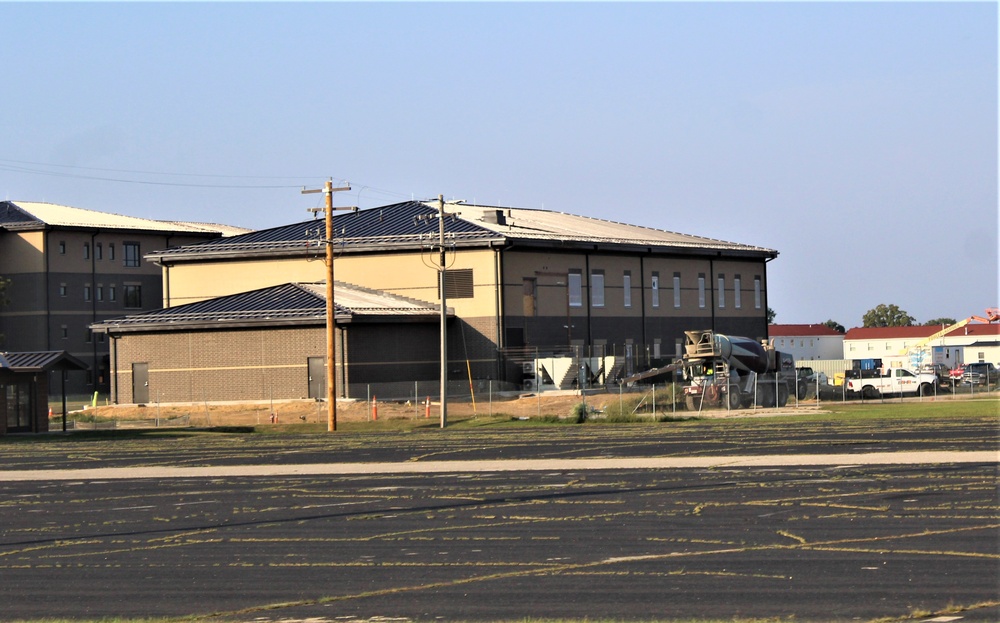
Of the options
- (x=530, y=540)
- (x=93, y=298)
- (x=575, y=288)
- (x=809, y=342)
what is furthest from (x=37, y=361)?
(x=809, y=342)

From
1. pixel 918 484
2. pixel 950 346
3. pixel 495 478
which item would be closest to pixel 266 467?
pixel 495 478

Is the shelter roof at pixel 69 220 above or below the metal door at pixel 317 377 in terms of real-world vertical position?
above

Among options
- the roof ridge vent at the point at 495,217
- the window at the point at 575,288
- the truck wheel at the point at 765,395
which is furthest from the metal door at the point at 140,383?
the truck wheel at the point at 765,395

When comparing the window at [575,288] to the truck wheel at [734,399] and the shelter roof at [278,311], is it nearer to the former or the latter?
the shelter roof at [278,311]

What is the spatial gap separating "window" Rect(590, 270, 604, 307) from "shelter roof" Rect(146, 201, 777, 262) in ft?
6.16

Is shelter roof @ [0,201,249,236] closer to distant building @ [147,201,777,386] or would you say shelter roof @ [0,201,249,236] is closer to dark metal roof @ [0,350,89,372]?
distant building @ [147,201,777,386]

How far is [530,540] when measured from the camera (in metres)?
18.6

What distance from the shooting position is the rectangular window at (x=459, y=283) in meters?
69.4

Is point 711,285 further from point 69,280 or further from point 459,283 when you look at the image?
point 69,280

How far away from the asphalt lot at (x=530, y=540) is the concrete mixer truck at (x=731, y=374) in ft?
70.8

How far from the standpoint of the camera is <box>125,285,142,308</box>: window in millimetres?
98812

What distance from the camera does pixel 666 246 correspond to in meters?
77.8

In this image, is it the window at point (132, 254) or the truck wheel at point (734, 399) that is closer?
the truck wheel at point (734, 399)

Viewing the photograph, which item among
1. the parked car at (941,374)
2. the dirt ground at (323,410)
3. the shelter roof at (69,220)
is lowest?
the dirt ground at (323,410)
